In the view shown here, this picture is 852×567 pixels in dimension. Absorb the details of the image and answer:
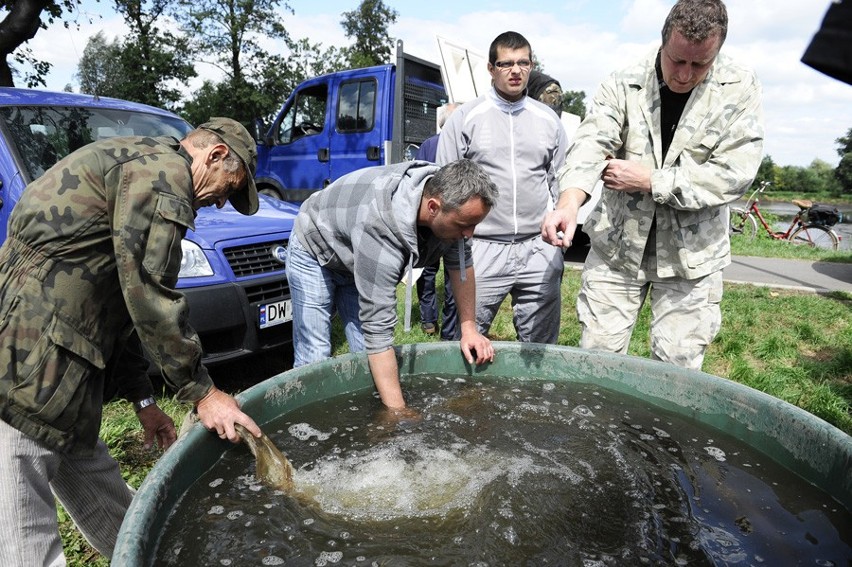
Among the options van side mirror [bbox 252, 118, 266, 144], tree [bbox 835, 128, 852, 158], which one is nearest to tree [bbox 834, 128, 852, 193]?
tree [bbox 835, 128, 852, 158]

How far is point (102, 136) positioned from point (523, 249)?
10.1 ft

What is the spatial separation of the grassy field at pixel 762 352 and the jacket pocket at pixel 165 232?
1457 mm

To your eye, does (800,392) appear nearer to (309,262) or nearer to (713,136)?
(713,136)

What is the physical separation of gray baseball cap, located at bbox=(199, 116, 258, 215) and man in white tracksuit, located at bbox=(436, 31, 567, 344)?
1.80 m

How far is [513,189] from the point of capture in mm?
3477

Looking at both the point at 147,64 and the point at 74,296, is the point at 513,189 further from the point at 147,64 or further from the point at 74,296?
the point at 147,64

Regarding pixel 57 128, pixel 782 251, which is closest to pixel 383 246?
pixel 57 128

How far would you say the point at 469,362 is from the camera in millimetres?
2646

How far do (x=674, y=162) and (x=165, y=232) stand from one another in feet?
6.89

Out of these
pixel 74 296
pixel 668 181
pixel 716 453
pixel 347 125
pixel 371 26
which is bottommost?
pixel 716 453

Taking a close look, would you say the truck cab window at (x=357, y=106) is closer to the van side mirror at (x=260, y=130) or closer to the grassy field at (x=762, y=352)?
the van side mirror at (x=260, y=130)

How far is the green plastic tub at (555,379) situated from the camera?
1530 millimetres

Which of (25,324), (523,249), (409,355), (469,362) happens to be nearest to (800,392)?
(523,249)

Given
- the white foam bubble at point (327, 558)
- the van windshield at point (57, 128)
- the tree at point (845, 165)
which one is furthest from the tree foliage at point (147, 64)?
the tree at point (845, 165)
